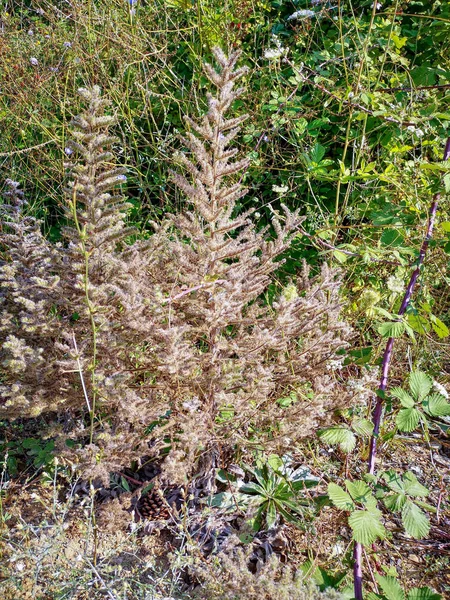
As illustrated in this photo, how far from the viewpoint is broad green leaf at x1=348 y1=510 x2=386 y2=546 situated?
4.20ft

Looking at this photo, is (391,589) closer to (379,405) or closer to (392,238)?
(379,405)

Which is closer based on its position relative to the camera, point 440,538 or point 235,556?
point 235,556

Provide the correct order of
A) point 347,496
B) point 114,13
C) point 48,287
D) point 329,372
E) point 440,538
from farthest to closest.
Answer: point 114,13 → point 329,372 → point 440,538 → point 48,287 → point 347,496

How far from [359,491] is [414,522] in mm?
155

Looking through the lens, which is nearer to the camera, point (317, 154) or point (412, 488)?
point (412, 488)

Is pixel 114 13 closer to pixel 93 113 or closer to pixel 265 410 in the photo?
pixel 93 113

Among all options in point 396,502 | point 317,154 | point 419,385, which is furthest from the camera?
point 317,154

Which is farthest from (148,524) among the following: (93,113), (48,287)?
(93,113)

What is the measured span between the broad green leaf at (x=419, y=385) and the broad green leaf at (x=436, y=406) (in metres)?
0.02

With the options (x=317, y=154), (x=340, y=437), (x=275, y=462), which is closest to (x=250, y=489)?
(x=275, y=462)

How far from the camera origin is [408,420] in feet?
4.61

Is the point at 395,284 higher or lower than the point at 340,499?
higher

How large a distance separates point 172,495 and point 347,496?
2.37 feet

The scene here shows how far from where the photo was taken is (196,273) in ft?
5.18
